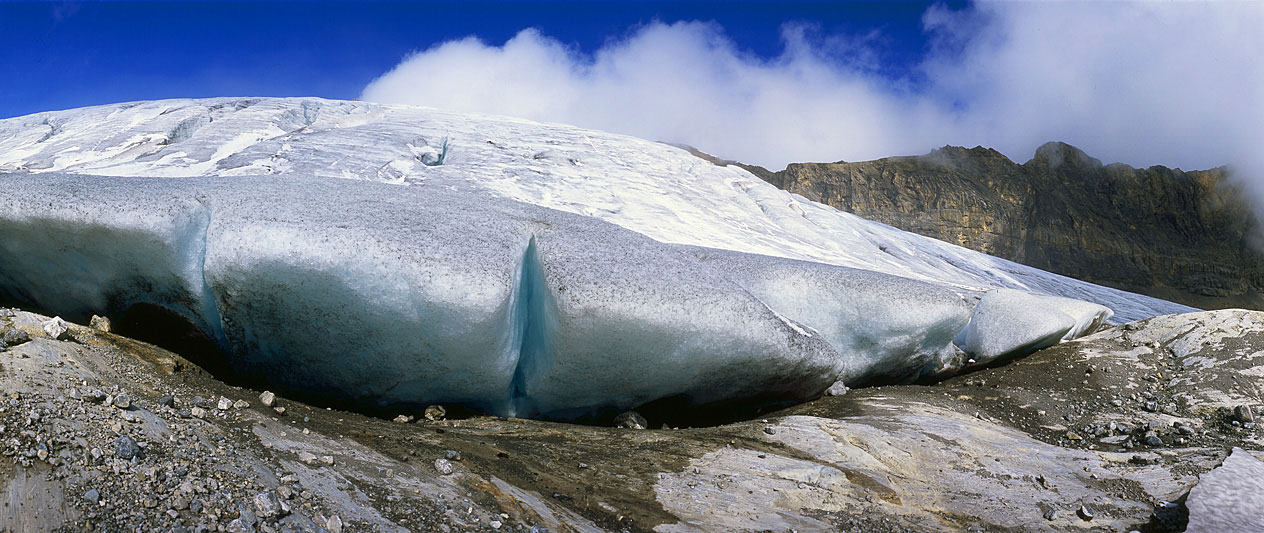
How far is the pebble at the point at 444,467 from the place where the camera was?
12.8 ft

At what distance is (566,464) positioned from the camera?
179 inches

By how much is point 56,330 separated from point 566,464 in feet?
11.1

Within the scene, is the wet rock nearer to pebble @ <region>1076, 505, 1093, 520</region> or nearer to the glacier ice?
pebble @ <region>1076, 505, 1093, 520</region>

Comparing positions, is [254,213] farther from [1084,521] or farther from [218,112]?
[218,112]

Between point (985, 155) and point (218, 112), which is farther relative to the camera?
point (985, 155)

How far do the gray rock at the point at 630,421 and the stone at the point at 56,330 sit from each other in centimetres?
389

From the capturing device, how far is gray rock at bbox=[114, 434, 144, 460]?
312 centimetres

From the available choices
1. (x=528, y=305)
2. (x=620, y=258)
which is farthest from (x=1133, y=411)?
(x=528, y=305)

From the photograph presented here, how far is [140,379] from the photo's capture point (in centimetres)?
433

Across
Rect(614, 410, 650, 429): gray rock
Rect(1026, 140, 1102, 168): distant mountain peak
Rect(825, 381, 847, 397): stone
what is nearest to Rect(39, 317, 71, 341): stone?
Rect(614, 410, 650, 429): gray rock

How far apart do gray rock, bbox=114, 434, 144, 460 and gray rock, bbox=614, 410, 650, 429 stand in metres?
3.49

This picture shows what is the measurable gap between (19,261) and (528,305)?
3.80 m

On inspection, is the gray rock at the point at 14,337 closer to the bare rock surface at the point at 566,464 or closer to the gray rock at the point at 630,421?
the bare rock surface at the point at 566,464

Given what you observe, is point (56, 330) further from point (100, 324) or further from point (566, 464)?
point (566, 464)
